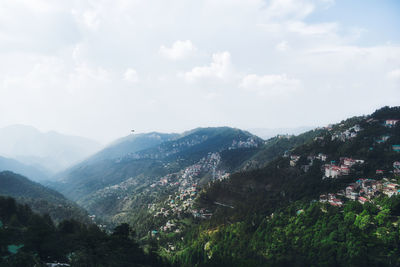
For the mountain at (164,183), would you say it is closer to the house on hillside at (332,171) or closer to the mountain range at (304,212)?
the mountain range at (304,212)

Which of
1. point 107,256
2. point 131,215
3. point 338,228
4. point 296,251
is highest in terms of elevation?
point 107,256

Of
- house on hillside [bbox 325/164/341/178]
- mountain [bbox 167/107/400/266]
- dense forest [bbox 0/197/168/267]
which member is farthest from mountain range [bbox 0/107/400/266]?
dense forest [bbox 0/197/168/267]

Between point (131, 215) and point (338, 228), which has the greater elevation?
point (338, 228)

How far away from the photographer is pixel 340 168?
54812 millimetres

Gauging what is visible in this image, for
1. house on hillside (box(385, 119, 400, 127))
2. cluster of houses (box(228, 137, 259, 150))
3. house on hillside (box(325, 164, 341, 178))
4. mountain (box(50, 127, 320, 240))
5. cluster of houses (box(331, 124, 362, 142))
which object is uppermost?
house on hillside (box(385, 119, 400, 127))

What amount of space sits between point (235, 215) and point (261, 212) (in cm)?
579

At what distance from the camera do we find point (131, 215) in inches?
3745

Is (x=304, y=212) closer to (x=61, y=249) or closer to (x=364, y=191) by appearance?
(x=364, y=191)

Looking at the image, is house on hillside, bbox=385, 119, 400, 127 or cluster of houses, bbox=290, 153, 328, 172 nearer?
cluster of houses, bbox=290, 153, 328, 172

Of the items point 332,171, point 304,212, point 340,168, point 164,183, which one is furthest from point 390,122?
point 164,183

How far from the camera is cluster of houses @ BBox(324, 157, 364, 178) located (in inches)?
2105

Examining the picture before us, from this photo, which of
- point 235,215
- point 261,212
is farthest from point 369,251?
point 235,215

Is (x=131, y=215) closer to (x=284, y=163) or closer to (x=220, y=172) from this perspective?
(x=220, y=172)

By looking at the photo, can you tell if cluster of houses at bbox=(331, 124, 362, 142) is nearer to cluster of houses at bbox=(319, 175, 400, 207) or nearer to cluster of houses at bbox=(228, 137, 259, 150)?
cluster of houses at bbox=(319, 175, 400, 207)
